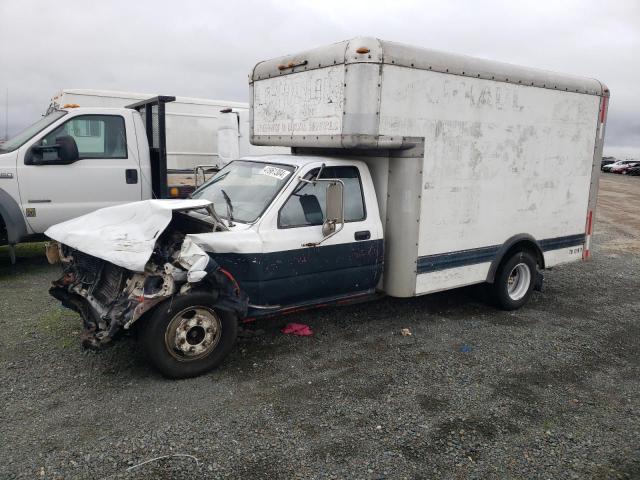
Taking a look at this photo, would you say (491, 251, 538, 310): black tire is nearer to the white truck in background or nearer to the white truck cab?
the white truck in background

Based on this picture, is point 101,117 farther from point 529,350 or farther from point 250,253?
point 529,350

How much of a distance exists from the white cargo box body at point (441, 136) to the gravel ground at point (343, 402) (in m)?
0.85

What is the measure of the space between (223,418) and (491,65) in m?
4.53

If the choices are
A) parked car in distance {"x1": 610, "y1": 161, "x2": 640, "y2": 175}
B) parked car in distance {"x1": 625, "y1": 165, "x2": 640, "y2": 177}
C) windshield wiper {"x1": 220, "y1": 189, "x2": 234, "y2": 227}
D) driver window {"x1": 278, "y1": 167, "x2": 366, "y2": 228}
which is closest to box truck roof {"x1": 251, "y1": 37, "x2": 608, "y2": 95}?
driver window {"x1": 278, "y1": 167, "x2": 366, "y2": 228}

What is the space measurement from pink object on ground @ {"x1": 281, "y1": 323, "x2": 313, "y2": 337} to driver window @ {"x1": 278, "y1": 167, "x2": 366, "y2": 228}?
1.27 metres

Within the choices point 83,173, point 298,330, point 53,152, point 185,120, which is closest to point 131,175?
point 83,173

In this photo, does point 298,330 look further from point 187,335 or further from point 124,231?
point 124,231

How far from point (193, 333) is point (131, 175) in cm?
424

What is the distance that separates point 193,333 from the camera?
459 cm

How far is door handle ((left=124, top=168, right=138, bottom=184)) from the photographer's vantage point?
8.02 meters

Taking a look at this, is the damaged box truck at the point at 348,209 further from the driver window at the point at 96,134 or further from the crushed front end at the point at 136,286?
the driver window at the point at 96,134

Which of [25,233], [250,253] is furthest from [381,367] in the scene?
[25,233]

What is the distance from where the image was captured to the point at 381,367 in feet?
16.6

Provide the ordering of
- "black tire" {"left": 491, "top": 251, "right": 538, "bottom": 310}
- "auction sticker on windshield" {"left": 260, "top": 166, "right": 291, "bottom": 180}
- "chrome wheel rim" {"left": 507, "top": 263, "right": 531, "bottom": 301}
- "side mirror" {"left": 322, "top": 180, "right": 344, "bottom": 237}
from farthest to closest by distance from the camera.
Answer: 1. "chrome wheel rim" {"left": 507, "top": 263, "right": 531, "bottom": 301}
2. "black tire" {"left": 491, "top": 251, "right": 538, "bottom": 310}
3. "auction sticker on windshield" {"left": 260, "top": 166, "right": 291, "bottom": 180}
4. "side mirror" {"left": 322, "top": 180, "right": 344, "bottom": 237}
